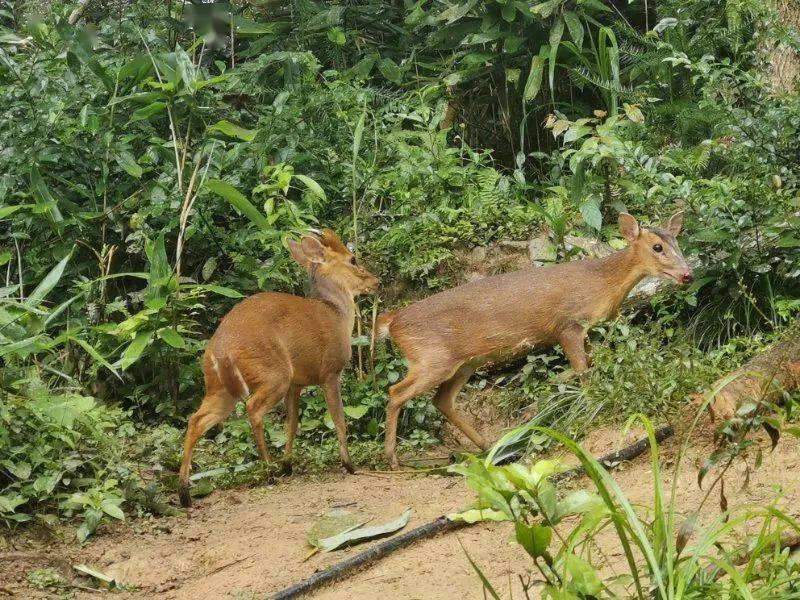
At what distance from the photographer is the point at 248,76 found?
10.3m

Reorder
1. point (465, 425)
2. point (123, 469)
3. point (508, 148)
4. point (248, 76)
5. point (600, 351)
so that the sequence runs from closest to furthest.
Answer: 1. point (123, 469)
2. point (600, 351)
3. point (465, 425)
4. point (248, 76)
5. point (508, 148)

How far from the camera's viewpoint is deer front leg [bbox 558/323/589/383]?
26.5 feet

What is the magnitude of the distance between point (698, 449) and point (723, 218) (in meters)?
2.48

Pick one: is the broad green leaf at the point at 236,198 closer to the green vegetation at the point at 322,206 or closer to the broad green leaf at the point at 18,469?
the green vegetation at the point at 322,206

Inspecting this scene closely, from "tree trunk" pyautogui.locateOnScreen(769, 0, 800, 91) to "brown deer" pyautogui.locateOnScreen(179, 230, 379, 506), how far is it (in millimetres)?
4245

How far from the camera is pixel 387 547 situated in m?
5.51

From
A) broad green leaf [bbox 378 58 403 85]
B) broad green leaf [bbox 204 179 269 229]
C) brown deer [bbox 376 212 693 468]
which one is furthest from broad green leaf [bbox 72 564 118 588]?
broad green leaf [bbox 378 58 403 85]

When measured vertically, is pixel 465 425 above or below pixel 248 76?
below

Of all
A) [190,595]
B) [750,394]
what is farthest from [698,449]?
[190,595]

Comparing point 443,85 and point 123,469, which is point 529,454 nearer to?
point 123,469

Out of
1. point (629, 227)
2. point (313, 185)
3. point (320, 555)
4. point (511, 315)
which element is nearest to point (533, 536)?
point (320, 555)

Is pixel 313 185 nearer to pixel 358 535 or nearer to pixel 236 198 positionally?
pixel 236 198

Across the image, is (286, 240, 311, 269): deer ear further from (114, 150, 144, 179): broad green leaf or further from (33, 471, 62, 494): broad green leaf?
(33, 471, 62, 494): broad green leaf

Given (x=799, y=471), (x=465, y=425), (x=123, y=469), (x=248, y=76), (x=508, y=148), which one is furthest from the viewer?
(x=508, y=148)
